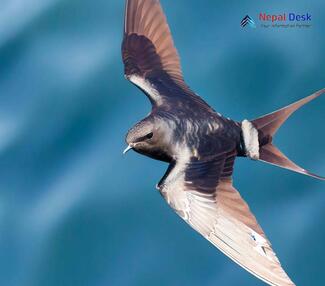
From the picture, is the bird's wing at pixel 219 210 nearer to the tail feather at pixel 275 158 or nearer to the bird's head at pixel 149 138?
the bird's head at pixel 149 138

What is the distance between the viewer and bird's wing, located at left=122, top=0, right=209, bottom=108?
542 cm

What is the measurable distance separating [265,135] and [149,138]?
2.45 feet

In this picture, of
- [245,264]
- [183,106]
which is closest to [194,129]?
[183,106]

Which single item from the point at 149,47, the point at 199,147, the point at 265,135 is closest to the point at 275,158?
the point at 265,135

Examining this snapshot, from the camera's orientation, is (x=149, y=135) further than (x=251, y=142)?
No

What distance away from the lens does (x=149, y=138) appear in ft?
15.8

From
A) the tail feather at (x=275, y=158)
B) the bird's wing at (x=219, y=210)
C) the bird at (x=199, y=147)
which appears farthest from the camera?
the tail feather at (x=275, y=158)

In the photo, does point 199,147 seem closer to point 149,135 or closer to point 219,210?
point 149,135

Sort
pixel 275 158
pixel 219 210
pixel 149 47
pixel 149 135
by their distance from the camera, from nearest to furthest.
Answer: pixel 219 210
pixel 149 135
pixel 275 158
pixel 149 47

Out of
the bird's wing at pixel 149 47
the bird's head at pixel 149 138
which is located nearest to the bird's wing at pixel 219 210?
the bird's head at pixel 149 138

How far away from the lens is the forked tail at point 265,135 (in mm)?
5031

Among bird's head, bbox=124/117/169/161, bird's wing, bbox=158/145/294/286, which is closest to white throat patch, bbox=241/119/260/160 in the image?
bird's wing, bbox=158/145/294/286

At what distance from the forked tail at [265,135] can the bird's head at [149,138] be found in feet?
1.71

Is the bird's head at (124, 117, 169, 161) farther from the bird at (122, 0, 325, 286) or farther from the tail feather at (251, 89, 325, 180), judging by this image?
the tail feather at (251, 89, 325, 180)
